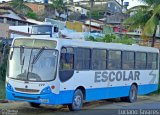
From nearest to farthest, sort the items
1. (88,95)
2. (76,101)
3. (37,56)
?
(37,56) < (76,101) < (88,95)

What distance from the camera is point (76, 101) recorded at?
1508 cm

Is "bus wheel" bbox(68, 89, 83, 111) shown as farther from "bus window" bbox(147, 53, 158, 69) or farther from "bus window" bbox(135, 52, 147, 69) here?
"bus window" bbox(147, 53, 158, 69)

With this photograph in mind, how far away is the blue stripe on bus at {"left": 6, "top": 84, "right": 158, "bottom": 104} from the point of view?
44.9 ft

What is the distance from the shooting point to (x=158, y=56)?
74.2 ft

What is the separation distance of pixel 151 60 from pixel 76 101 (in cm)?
779

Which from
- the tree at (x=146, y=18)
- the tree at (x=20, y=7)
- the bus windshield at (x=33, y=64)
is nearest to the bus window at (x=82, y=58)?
the bus windshield at (x=33, y=64)

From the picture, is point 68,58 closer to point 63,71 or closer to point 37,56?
point 63,71

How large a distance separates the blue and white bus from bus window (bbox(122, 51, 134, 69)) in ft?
0.59

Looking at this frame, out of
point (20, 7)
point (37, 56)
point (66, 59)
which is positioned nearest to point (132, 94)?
point (66, 59)

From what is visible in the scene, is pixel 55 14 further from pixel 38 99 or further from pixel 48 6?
pixel 38 99

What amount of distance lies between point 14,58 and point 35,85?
4.46 feet

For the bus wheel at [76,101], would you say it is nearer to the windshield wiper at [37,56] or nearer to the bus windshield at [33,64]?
the bus windshield at [33,64]

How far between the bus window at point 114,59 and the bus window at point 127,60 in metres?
0.45

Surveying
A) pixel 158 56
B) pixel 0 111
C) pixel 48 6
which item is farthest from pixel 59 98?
pixel 48 6
